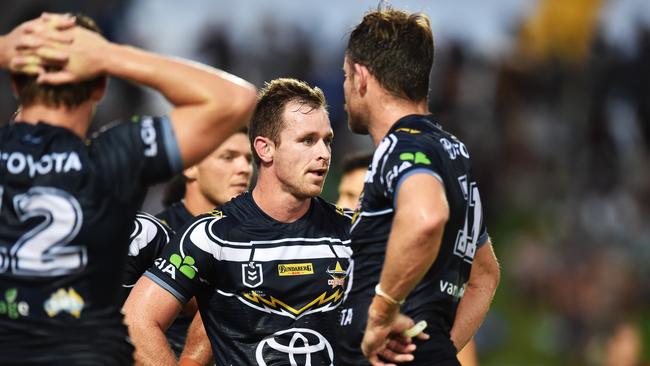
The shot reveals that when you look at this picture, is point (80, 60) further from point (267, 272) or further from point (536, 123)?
point (536, 123)

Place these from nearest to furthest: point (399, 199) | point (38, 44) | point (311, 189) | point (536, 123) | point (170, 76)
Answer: point (38, 44)
point (170, 76)
point (399, 199)
point (311, 189)
point (536, 123)

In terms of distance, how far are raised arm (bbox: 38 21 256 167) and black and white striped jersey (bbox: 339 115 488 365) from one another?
798mm

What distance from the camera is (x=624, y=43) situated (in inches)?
686

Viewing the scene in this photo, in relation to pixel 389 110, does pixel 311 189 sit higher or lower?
lower

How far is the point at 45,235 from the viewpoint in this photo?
14.6 feet

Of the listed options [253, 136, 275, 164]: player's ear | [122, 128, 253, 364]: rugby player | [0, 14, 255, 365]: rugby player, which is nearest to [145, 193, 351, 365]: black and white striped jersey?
[253, 136, 275, 164]: player's ear

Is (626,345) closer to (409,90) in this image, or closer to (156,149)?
(409,90)

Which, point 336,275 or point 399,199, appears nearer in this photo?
point 399,199

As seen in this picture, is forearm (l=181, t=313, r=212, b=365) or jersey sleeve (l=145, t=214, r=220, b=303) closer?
jersey sleeve (l=145, t=214, r=220, b=303)

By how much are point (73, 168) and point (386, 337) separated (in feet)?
5.28

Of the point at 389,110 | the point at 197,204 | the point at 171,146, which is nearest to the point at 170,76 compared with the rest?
the point at 171,146

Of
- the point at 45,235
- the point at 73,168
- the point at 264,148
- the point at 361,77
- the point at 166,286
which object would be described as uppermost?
the point at 361,77

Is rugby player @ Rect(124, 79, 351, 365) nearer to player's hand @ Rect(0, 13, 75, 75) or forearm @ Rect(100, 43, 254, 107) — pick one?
forearm @ Rect(100, 43, 254, 107)

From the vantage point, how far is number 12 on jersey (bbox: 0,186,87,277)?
4.46m
